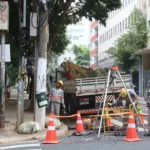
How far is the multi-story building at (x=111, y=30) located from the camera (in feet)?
157

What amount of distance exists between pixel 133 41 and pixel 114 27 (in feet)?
58.4

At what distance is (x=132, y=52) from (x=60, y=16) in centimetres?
2064

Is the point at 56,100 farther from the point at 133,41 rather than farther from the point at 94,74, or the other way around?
the point at 133,41

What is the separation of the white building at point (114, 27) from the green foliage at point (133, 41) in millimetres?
3144

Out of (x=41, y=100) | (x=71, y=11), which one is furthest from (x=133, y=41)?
(x=41, y=100)

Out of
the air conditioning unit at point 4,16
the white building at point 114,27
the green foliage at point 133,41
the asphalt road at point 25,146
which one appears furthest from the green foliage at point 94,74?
the white building at point 114,27

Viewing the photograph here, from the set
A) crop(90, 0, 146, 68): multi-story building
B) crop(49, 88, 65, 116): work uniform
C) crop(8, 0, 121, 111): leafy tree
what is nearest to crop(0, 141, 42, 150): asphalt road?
crop(49, 88, 65, 116): work uniform

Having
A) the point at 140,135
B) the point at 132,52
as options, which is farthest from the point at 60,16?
the point at 132,52

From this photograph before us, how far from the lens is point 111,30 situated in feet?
195

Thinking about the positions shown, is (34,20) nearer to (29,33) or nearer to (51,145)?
(29,33)

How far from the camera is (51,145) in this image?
31.7ft

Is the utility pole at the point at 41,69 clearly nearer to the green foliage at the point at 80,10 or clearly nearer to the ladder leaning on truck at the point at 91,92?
the ladder leaning on truck at the point at 91,92

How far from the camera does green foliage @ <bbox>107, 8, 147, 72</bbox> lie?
128 ft

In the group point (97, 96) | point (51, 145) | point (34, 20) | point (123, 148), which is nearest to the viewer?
point (123, 148)
